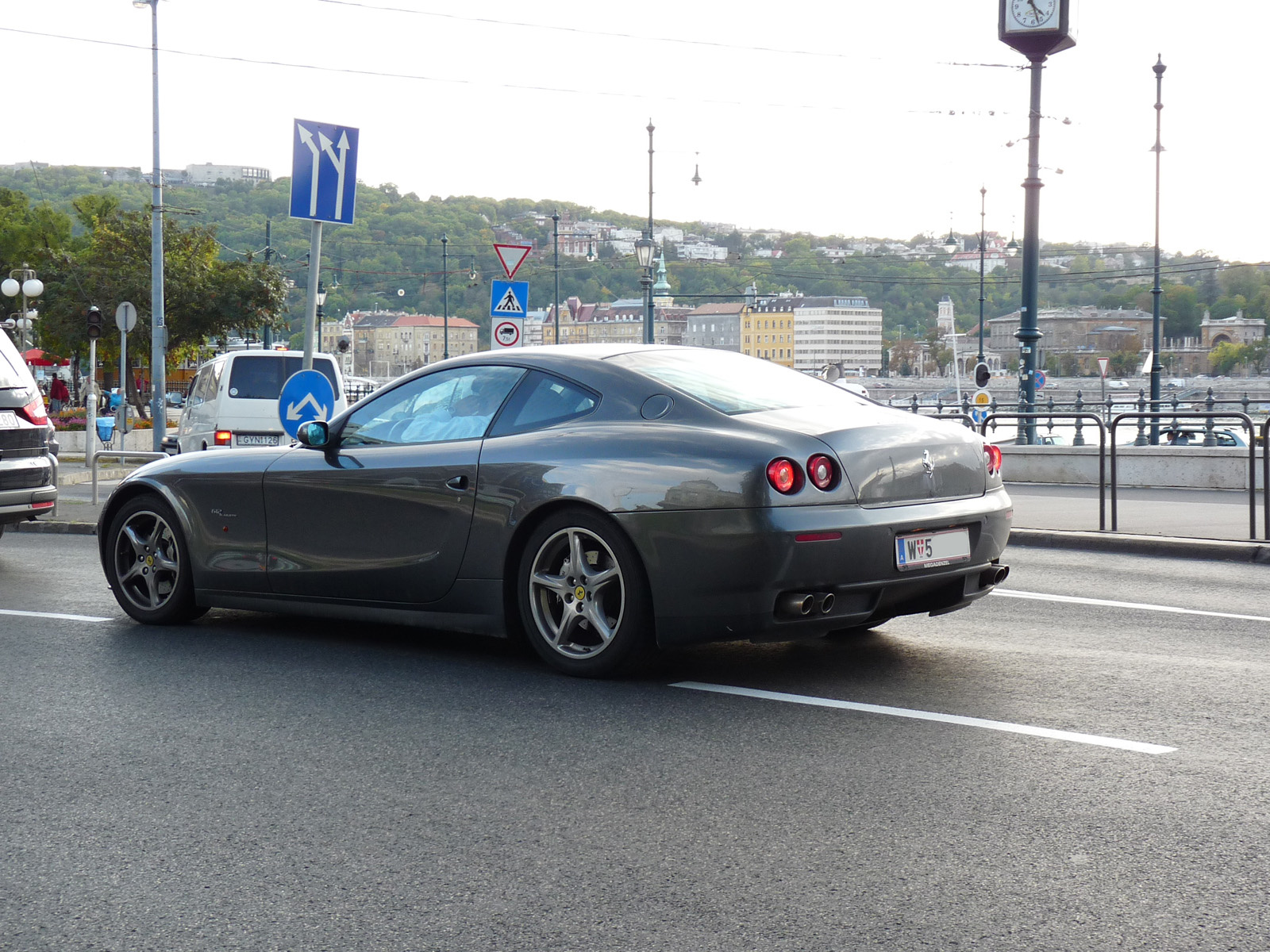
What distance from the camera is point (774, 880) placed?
341cm

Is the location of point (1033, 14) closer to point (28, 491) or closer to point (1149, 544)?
point (1149, 544)

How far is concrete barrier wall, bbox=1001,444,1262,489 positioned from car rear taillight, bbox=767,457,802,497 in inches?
533

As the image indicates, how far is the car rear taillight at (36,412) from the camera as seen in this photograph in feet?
34.3

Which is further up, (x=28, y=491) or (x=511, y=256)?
(x=511, y=256)

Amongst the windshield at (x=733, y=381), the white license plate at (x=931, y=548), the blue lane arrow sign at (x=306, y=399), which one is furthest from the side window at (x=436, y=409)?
the blue lane arrow sign at (x=306, y=399)

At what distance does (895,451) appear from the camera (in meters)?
5.66

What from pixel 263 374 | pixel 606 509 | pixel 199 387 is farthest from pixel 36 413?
pixel 199 387

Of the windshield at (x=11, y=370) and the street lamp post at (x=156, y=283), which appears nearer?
the windshield at (x=11, y=370)

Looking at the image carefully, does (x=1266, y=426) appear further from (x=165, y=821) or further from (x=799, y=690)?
(x=165, y=821)

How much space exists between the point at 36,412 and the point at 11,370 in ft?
1.13

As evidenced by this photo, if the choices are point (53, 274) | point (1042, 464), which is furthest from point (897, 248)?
point (1042, 464)

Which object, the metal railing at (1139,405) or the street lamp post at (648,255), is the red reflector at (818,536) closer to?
the metal railing at (1139,405)

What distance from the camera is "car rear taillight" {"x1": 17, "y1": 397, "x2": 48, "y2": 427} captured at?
10461 mm

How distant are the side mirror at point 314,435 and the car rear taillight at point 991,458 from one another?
297cm
